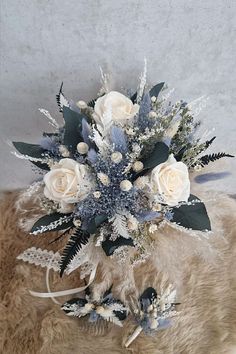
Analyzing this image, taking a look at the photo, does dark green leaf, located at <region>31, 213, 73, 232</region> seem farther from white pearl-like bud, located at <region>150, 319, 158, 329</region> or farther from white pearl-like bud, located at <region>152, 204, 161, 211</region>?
white pearl-like bud, located at <region>150, 319, 158, 329</region>

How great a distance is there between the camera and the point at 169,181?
917 millimetres

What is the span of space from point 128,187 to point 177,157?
0.61ft

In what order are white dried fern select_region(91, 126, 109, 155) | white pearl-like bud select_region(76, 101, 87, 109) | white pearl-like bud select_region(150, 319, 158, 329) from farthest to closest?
white pearl-like bud select_region(150, 319, 158, 329)
white pearl-like bud select_region(76, 101, 87, 109)
white dried fern select_region(91, 126, 109, 155)

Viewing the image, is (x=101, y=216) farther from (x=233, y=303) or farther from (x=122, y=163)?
(x=233, y=303)

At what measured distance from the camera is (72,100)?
112 cm

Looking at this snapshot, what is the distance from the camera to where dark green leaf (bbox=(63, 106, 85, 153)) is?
972 millimetres

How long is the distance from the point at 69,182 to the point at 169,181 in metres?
0.21

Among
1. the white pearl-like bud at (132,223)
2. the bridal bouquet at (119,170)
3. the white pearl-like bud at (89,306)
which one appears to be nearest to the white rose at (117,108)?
the bridal bouquet at (119,170)

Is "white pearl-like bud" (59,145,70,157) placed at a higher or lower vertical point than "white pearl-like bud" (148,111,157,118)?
higher

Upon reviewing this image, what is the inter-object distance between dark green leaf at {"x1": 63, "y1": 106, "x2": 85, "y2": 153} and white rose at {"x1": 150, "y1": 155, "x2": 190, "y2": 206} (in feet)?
0.64

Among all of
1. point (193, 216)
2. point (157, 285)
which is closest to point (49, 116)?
point (193, 216)

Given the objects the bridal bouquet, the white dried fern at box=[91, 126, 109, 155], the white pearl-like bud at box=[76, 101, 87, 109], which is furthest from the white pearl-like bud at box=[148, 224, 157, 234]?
the white pearl-like bud at box=[76, 101, 87, 109]

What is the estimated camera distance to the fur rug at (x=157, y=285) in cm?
114

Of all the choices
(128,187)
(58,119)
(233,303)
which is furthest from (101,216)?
(233,303)
